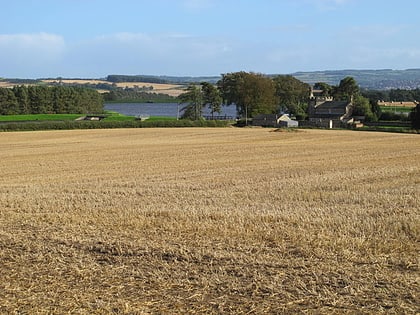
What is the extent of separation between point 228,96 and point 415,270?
347ft

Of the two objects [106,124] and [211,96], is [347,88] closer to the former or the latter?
[211,96]

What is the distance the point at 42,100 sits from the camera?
120m

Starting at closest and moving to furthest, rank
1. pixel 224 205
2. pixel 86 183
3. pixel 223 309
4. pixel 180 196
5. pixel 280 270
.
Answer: pixel 223 309, pixel 280 270, pixel 224 205, pixel 180 196, pixel 86 183

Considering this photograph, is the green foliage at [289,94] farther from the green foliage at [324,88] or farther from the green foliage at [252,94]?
the green foliage at [252,94]

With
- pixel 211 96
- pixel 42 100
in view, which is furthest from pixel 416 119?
pixel 42 100

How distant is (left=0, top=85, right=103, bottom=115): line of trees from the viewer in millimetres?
116750

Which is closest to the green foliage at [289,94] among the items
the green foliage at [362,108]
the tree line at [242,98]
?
the tree line at [242,98]

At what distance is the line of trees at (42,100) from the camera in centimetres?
11675

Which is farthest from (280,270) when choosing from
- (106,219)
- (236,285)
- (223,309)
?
(106,219)

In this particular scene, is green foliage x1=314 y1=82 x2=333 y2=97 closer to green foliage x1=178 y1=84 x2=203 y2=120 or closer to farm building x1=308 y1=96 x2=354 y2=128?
farm building x1=308 y1=96 x2=354 y2=128

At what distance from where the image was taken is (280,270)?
300 inches

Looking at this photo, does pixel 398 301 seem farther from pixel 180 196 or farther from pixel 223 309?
pixel 180 196

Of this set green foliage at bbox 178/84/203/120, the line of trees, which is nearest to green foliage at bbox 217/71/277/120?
green foliage at bbox 178/84/203/120

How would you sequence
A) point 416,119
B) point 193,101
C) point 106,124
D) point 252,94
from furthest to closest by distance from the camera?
point 252,94, point 193,101, point 106,124, point 416,119
